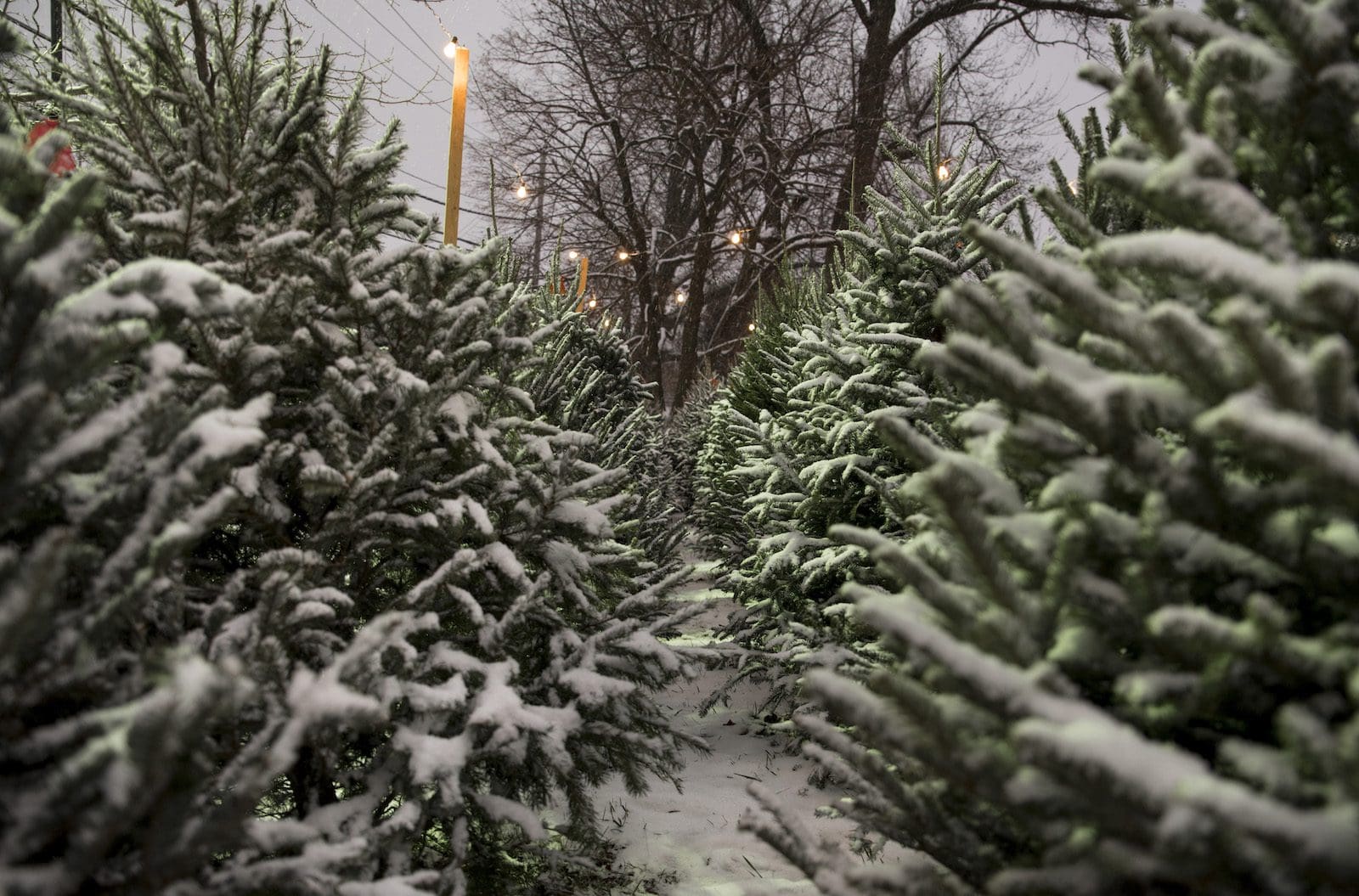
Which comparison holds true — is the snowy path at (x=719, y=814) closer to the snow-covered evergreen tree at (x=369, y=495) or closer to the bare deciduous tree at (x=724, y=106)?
the snow-covered evergreen tree at (x=369, y=495)

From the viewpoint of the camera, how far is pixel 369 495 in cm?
218

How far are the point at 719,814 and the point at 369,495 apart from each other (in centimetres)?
275

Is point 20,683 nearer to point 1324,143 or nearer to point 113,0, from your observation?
point 1324,143

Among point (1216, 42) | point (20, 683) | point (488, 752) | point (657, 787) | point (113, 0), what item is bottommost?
point (657, 787)

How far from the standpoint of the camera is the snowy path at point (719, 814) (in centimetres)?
328

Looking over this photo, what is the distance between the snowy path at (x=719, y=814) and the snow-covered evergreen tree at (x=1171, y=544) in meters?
1.87

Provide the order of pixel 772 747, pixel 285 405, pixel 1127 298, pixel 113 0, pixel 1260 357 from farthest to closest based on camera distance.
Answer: pixel 772 747, pixel 113 0, pixel 285 405, pixel 1127 298, pixel 1260 357

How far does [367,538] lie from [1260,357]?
2231 mm

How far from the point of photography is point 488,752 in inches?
82.4

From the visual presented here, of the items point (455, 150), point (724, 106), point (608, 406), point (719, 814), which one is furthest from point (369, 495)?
point (724, 106)

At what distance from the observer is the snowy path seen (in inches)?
129

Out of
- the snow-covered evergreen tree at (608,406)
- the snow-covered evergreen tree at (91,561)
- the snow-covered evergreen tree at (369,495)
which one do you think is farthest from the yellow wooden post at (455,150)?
the snow-covered evergreen tree at (91,561)

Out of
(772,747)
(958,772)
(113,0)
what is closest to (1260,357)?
(958,772)

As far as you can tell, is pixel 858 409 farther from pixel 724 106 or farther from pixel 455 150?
pixel 724 106
